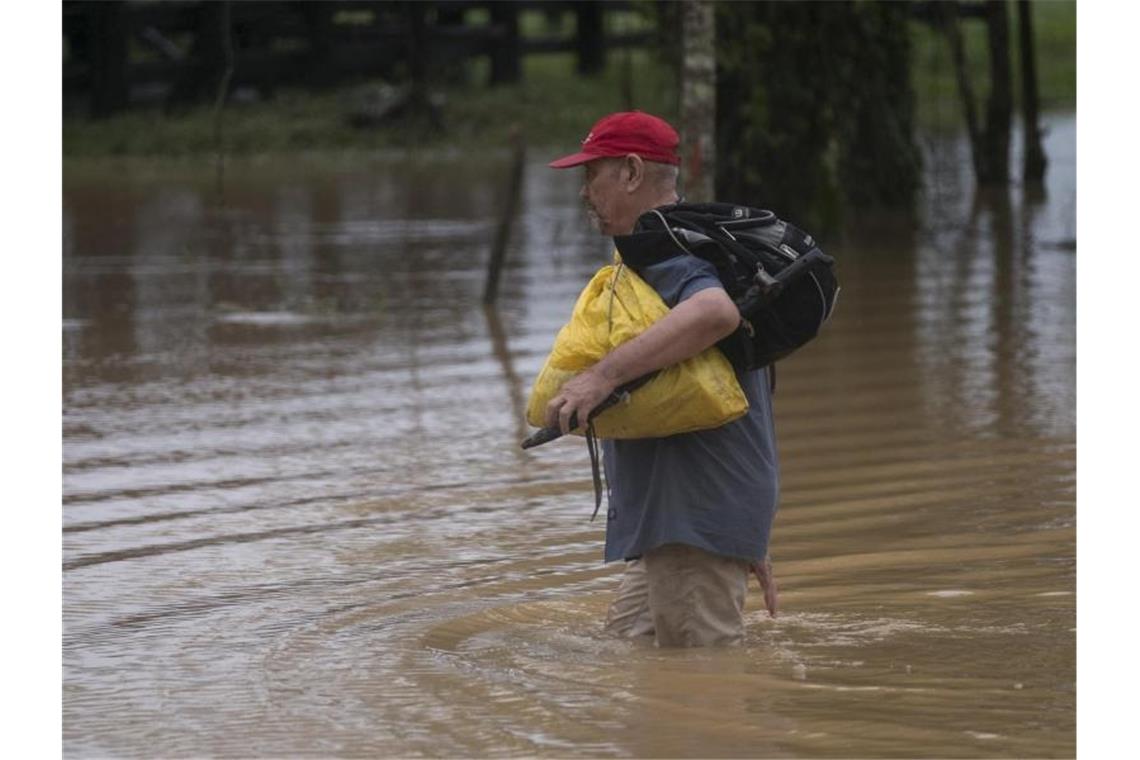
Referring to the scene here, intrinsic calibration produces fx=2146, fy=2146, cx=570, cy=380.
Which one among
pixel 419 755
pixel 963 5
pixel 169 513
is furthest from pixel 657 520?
pixel 963 5

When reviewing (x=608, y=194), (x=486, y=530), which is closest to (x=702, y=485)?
(x=608, y=194)

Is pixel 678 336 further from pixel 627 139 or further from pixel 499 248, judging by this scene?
pixel 499 248

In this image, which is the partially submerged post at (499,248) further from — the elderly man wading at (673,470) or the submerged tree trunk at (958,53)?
the elderly man wading at (673,470)

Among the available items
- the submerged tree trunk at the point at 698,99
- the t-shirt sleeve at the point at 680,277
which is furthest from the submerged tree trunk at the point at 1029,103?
the t-shirt sleeve at the point at 680,277

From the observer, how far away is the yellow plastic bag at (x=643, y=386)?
17.0 feet

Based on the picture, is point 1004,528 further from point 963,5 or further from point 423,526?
point 963,5

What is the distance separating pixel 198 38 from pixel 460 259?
1197 centimetres

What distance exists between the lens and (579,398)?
512cm

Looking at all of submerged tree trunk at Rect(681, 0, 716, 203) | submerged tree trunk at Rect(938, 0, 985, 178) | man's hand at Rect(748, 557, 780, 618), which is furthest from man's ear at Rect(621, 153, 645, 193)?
submerged tree trunk at Rect(938, 0, 985, 178)

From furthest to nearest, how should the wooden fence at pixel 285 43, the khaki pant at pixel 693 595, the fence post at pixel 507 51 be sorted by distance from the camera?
the fence post at pixel 507 51 < the wooden fence at pixel 285 43 < the khaki pant at pixel 693 595

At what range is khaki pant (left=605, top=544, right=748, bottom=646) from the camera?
5.46m

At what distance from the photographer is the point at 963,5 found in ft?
89.0

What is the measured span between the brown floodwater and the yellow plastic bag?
0.70 metres

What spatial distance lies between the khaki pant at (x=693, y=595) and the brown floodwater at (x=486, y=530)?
0.07 metres
